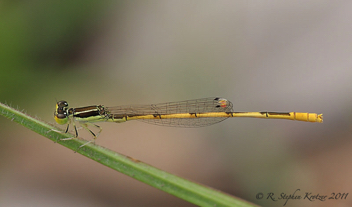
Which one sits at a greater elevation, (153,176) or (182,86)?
(153,176)

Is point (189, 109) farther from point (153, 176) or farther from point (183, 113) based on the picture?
point (153, 176)

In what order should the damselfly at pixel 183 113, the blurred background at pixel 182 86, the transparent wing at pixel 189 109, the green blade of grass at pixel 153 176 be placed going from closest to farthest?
the green blade of grass at pixel 153 176
the damselfly at pixel 183 113
the transparent wing at pixel 189 109
the blurred background at pixel 182 86

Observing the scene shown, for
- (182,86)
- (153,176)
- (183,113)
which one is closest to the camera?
(153,176)

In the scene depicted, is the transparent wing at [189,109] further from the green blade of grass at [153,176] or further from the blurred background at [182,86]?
the green blade of grass at [153,176]

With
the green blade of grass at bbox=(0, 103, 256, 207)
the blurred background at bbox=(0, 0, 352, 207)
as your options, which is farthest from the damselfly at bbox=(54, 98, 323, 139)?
the green blade of grass at bbox=(0, 103, 256, 207)

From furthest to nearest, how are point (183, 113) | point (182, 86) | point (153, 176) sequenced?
point (182, 86) < point (183, 113) < point (153, 176)

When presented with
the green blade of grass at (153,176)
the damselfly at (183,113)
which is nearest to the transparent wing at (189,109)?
the damselfly at (183,113)

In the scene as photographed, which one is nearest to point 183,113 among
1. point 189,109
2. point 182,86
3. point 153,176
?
point 189,109
